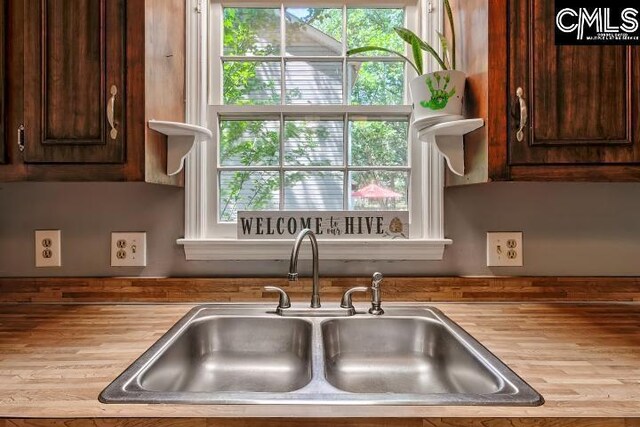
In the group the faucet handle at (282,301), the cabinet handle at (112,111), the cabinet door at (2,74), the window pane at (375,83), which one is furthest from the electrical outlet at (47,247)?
the window pane at (375,83)

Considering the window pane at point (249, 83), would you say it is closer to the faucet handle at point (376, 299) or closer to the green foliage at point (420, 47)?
the green foliage at point (420, 47)

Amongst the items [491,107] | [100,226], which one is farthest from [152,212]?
[491,107]

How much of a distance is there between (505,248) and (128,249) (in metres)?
1.31

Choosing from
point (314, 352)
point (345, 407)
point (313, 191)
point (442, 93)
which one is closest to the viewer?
point (345, 407)

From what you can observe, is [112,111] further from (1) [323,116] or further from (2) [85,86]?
(1) [323,116]

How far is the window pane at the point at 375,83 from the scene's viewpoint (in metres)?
1.56

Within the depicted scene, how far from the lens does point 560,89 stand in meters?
1.11

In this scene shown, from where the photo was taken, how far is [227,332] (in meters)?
1.28

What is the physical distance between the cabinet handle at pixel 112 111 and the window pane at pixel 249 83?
498mm

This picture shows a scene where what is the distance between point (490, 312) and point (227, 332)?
830mm

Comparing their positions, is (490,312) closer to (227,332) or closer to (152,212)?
(227,332)

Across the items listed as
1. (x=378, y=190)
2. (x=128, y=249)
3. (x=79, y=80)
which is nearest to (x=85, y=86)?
(x=79, y=80)

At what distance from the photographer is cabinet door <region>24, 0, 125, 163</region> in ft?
3.67

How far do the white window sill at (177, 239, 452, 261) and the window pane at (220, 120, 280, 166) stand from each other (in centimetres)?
32
